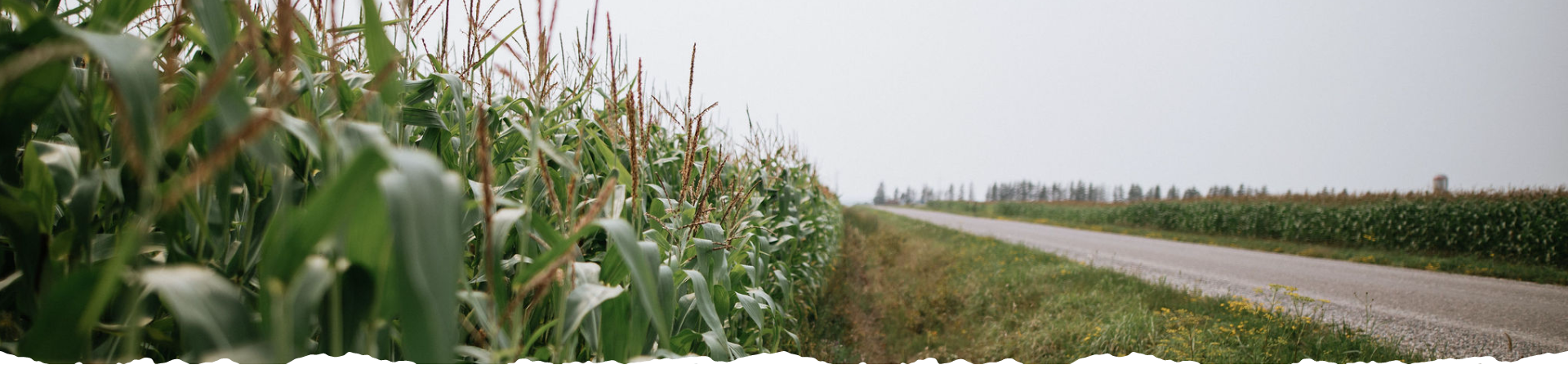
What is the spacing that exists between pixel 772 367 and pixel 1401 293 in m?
6.83

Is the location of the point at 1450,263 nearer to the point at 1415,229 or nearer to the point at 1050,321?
the point at 1415,229

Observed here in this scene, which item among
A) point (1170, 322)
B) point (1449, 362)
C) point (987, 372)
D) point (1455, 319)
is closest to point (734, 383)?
point (987, 372)

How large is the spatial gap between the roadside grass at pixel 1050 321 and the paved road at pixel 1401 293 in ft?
0.89

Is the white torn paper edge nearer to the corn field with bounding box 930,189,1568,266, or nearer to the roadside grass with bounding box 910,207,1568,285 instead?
the corn field with bounding box 930,189,1568,266

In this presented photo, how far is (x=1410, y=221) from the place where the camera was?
34.5ft

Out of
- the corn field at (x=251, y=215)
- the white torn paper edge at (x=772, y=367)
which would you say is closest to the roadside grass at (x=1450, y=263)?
the white torn paper edge at (x=772, y=367)

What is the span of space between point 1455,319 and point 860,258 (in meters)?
5.59

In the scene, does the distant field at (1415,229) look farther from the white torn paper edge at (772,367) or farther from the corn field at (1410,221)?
the white torn paper edge at (772,367)

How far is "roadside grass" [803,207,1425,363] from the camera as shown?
2.37m

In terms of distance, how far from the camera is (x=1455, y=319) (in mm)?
3117

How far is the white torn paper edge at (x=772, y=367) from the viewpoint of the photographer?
35 cm

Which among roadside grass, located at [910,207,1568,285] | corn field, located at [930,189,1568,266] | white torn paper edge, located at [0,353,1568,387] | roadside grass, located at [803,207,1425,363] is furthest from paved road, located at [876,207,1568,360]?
white torn paper edge, located at [0,353,1568,387]

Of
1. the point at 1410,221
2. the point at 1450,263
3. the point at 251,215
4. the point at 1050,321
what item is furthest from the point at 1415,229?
the point at 251,215

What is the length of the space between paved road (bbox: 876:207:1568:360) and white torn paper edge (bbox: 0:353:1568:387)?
1042 millimetres
